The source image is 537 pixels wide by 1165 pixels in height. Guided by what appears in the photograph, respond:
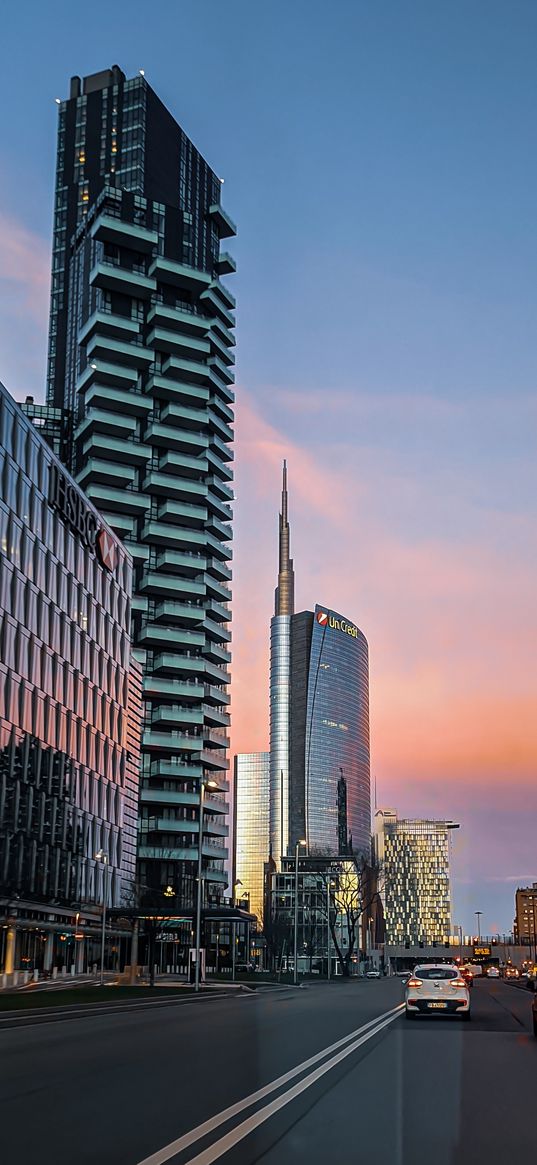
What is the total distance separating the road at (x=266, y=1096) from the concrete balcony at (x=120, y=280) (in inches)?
4651

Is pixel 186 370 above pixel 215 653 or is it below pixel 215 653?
above

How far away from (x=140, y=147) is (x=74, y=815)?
103906 millimetres

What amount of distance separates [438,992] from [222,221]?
137286mm

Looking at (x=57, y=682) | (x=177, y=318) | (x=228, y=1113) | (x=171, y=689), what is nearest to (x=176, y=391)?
(x=177, y=318)

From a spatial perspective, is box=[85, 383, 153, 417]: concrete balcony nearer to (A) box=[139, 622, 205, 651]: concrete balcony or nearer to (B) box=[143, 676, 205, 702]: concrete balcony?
(A) box=[139, 622, 205, 651]: concrete balcony

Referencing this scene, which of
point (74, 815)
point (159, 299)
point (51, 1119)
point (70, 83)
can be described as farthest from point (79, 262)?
point (51, 1119)

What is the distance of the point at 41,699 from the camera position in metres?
65.9

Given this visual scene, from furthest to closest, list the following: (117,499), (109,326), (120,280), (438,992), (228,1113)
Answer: (120,280) < (109,326) < (117,499) < (438,992) < (228,1113)

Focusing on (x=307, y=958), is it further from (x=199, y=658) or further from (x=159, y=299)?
(x=159, y=299)

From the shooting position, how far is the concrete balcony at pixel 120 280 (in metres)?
136

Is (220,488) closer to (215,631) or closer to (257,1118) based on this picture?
(215,631)

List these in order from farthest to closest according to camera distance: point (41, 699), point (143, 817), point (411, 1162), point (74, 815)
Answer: point (143, 817)
point (74, 815)
point (41, 699)
point (411, 1162)

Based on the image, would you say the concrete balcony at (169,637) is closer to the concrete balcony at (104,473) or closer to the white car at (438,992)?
the concrete balcony at (104,473)

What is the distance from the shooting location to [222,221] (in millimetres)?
156750
